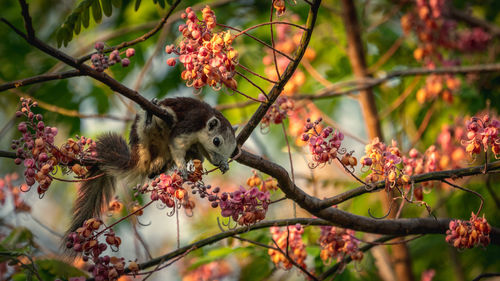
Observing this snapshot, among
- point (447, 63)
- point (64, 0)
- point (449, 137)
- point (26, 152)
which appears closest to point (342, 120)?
point (447, 63)

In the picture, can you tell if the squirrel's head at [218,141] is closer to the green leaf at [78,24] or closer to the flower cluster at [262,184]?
the flower cluster at [262,184]

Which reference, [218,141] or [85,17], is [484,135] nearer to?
[218,141]

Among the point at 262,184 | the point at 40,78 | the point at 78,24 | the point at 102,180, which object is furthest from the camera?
the point at 102,180

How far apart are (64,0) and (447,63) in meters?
3.86

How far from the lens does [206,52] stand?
2.26m

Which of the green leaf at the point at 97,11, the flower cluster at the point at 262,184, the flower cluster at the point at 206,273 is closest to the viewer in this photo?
the green leaf at the point at 97,11

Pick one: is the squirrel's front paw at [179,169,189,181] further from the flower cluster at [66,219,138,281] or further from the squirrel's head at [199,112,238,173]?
the flower cluster at [66,219,138,281]

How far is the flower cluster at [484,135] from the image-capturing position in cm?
240

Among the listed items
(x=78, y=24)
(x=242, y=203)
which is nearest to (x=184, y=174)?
(x=242, y=203)

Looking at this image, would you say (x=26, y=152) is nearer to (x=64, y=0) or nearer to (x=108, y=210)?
(x=108, y=210)

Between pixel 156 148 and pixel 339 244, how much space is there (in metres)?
1.30

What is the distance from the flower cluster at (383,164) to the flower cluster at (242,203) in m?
0.51

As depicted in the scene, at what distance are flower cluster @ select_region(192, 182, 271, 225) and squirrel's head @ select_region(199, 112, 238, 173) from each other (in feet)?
1.82

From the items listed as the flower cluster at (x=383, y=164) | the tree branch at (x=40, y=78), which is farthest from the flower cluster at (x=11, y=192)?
the flower cluster at (x=383, y=164)
